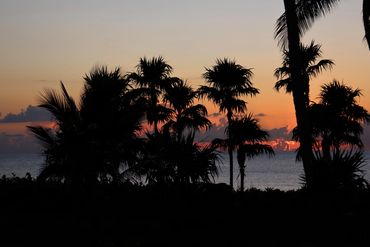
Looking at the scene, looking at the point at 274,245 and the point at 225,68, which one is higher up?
the point at 225,68

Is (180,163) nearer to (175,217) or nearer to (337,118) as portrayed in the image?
(175,217)

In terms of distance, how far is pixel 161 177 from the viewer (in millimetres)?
18188

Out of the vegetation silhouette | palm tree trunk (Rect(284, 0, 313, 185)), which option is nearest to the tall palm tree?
palm tree trunk (Rect(284, 0, 313, 185))

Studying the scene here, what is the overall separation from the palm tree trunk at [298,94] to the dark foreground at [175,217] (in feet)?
5.05

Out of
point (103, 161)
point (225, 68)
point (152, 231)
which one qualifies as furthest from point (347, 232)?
point (225, 68)

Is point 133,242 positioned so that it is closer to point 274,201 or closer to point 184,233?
point 184,233

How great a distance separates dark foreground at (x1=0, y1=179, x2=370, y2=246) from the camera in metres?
12.1

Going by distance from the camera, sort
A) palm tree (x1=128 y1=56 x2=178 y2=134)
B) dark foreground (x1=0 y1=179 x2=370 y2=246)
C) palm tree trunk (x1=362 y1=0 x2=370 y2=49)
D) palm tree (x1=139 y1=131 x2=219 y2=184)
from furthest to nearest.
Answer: palm tree (x1=128 y1=56 x2=178 y2=134) < palm tree trunk (x1=362 y1=0 x2=370 y2=49) < palm tree (x1=139 y1=131 x2=219 y2=184) < dark foreground (x1=0 y1=179 x2=370 y2=246)

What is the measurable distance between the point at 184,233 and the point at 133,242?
1.57 m

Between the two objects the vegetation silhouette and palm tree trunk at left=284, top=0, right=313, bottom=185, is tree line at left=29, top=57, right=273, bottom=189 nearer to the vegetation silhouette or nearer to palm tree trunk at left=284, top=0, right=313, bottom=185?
palm tree trunk at left=284, top=0, right=313, bottom=185

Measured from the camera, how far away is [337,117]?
40.6m

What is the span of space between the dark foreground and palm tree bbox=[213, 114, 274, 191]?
912 inches

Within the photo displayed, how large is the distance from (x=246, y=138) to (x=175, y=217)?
91.5 ft

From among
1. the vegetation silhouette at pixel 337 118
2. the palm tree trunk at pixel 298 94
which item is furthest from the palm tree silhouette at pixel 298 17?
the vegetation silhouette at pixel 337 118
